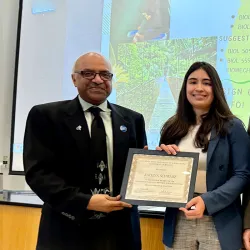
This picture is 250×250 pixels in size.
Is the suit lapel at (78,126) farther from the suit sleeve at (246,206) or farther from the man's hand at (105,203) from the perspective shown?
the suit sleeve at (246,206)

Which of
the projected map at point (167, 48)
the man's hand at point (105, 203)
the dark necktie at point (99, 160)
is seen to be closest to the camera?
the man's hand at point (105, 203)

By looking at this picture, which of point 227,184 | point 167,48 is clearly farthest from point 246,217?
point 167,48

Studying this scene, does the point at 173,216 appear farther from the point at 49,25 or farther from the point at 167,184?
the point at 49,25

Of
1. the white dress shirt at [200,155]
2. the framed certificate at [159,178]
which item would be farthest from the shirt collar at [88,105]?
A: the white dress shirt at [200,155]

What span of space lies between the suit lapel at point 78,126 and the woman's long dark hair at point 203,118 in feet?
1.17

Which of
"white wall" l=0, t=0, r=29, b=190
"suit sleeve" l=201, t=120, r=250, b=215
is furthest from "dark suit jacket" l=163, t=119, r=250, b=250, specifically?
"white wall" l=0, t=0, r=29, b=190

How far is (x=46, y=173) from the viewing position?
1.69 metres

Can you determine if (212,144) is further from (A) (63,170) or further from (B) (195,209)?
(A) (63,170)

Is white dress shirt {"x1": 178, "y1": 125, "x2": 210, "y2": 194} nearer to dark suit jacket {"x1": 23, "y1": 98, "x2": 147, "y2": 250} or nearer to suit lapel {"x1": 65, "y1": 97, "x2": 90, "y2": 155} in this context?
dark suit jacket {"x1": 23, "y1": 98, "x2": 147, "y2": 250}

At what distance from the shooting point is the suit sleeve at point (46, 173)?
5.32ft

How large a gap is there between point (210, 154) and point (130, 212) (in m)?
0.48

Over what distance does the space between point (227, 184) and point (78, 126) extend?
2.19ft

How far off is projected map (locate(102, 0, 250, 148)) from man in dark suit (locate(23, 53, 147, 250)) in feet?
3.21

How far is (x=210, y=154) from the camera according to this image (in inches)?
63.6
